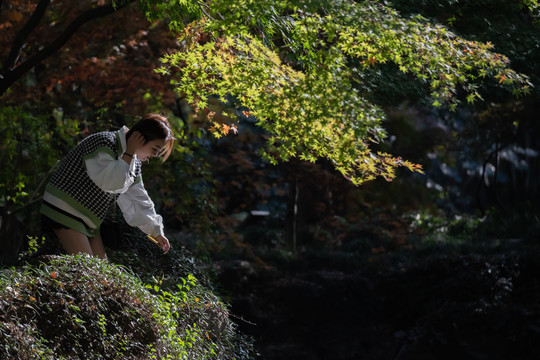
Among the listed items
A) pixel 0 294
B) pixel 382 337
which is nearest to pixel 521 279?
pixel 382 337

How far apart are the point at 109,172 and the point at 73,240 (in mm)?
679

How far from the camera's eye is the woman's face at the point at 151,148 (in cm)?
520

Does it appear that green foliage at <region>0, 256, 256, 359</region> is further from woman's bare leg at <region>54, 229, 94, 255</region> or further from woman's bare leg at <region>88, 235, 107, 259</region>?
woman's bare leg at <region>88, 235, 107, 259</region>

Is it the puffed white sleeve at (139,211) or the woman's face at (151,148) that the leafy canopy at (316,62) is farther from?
the puffed white sleeve at (139,211)

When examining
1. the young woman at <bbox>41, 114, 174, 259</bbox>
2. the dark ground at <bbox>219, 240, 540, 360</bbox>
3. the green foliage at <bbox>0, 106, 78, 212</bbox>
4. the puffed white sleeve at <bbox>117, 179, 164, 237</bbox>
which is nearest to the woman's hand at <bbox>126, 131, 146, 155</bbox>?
the young woman at <bbox>41, 114, 174, 259</bbox>

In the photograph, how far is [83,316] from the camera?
16.6 ft

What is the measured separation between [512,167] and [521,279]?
12.2 m

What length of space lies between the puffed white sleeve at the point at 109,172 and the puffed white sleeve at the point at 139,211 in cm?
21

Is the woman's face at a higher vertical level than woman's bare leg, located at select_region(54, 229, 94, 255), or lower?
higher

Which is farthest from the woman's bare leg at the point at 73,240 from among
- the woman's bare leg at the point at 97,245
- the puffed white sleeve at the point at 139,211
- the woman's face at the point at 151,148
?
the woman's face at the point at 151,148

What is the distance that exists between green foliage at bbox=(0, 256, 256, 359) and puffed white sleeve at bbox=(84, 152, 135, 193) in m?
0.63

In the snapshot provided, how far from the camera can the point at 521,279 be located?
1262cm

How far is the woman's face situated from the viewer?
5.20m

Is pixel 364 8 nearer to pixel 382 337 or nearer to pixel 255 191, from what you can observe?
pixel 382 337
